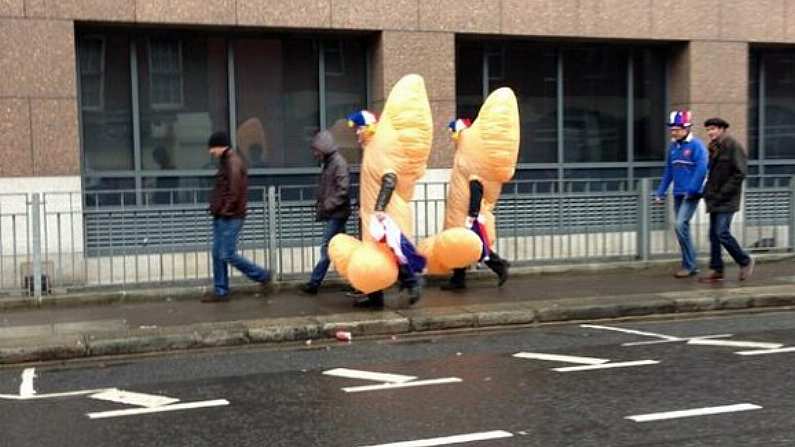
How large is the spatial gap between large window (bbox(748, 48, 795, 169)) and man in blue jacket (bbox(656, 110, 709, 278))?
5018 mm

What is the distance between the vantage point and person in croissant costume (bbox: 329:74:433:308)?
8.91 m

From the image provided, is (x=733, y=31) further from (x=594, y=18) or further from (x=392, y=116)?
(x=392, y=116)

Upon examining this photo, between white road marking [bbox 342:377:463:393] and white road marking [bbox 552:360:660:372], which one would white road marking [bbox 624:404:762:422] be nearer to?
white road marking [bbox 552:360:660:372]

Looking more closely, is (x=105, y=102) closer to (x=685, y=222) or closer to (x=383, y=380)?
(x=383, y=380)

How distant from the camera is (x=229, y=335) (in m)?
8.33

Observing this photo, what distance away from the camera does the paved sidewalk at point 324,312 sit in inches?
323

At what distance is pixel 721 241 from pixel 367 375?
5.63 meters

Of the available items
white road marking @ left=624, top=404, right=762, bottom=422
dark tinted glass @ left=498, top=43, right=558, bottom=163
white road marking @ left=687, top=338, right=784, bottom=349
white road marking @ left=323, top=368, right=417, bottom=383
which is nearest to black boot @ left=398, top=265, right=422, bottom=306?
white road marking @ left=323, top=368, right=417, bottom=383

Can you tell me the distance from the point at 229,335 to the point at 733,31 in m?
9.79

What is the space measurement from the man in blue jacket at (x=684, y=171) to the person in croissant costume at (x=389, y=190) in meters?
3.40

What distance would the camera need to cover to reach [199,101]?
40.6 ft

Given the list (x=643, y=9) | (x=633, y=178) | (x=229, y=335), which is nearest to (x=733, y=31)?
(x=643, y=9)

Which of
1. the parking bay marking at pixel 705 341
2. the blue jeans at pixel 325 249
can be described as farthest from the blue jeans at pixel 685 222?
the blue jeans at pixel 325 249

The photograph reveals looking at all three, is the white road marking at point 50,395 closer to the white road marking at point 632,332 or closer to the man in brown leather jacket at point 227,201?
the man in brown leather jacket at point 227,201
